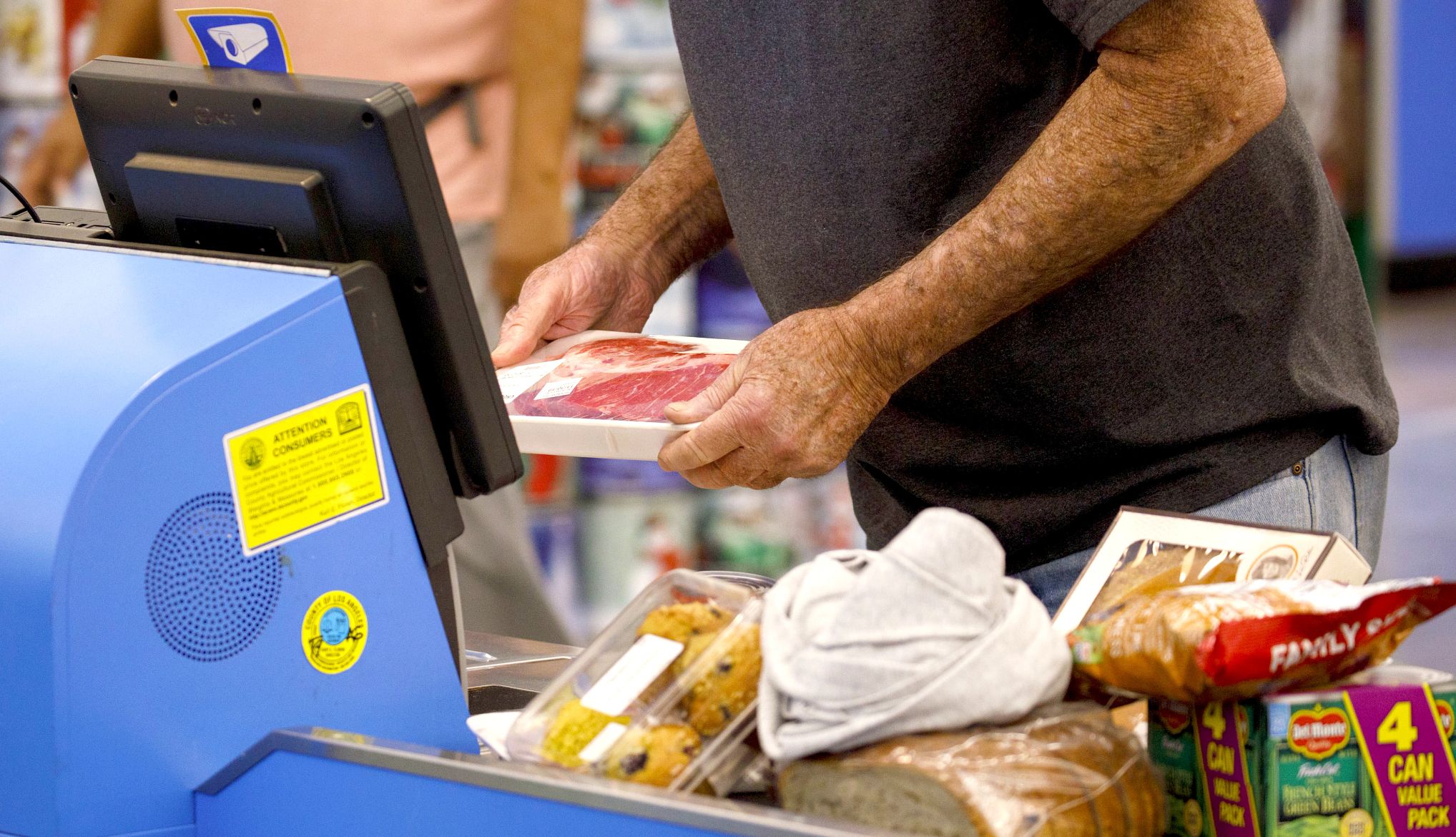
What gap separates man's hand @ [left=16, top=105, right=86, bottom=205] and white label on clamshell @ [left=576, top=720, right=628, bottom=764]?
2678mm

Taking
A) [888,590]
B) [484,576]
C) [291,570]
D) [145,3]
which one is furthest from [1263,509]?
[145,3]

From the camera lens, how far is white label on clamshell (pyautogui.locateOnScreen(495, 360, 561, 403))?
1.37 meters

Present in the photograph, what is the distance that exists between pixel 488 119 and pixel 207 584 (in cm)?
184

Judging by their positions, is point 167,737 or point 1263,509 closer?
point 167,737

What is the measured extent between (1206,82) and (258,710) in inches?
34.0

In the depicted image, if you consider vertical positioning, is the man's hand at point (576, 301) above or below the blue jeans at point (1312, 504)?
above

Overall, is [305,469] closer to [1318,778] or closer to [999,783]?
[999,783]

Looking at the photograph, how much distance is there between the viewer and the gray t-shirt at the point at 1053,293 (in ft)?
4.46

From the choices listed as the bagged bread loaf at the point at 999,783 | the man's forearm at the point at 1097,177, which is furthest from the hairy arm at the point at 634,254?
the bagged bread loaf at the point at 999,783

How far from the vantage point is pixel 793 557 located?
3520 millimetres

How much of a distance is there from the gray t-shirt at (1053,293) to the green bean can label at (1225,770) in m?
0.58

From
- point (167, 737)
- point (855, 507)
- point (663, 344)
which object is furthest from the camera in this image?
point (855, 507)

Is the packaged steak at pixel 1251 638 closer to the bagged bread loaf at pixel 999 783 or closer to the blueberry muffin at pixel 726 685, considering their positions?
the bagged bread loaf at pixel 999 783

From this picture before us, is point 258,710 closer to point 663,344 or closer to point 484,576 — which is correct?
point 663,344
